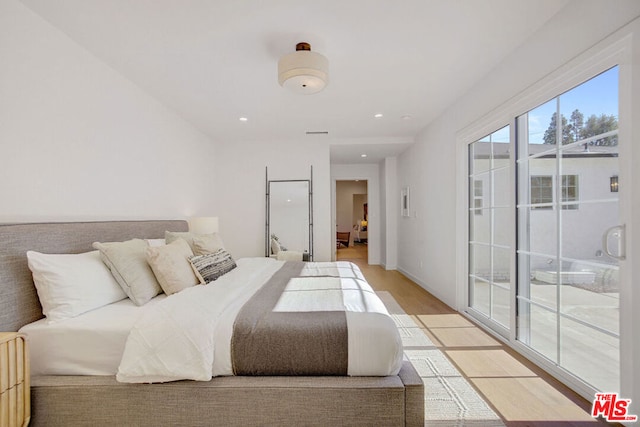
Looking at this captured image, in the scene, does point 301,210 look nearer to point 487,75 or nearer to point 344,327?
point 487,75

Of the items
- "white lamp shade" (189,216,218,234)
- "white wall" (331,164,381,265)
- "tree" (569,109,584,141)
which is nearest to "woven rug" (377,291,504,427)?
"tree" (569,109,584,141)

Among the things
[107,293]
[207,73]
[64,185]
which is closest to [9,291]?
[107,293]

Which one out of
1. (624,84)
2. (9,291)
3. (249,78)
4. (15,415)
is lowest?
(15,415)

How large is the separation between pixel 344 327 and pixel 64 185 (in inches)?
89.2

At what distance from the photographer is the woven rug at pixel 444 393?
5.50 feet

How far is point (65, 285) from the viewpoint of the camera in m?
1.65

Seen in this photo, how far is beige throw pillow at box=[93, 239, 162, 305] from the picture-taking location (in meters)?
1.88

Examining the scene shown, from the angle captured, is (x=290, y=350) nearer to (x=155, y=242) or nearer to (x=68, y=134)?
(x=155, y=242)

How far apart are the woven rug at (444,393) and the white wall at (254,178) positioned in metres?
2.74

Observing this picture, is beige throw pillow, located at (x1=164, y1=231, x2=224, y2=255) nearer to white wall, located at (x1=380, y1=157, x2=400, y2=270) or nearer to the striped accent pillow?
the striped accent pillow

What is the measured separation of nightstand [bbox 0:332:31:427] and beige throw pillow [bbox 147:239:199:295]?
0.74 m

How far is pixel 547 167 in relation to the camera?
87.7 inches

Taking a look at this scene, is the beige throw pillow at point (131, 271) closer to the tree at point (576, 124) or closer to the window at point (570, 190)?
the window at point (570, 190)

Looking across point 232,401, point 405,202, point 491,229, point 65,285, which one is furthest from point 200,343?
point 405,202
